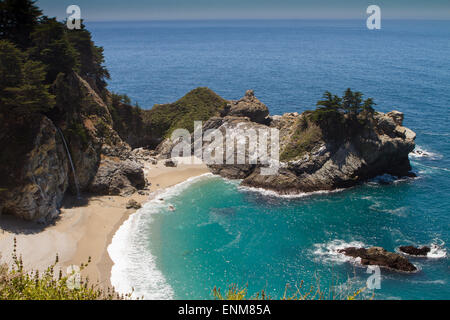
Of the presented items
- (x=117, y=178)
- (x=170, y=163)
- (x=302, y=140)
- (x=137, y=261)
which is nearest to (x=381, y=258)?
(x=302, y=140)

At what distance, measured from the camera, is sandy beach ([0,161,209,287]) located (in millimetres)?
39188

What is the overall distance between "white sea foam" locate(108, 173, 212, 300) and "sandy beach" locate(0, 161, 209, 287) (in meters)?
0.92

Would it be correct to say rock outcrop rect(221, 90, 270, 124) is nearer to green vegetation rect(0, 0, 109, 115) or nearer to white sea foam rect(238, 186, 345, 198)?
white sea foam rect(238, 186, 345, 198)

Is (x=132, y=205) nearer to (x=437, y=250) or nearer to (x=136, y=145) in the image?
(x=136, y=145)

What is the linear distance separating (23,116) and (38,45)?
1305cm

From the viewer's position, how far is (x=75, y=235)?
4456 centimetres

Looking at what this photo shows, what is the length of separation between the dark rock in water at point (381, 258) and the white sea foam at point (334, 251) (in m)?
0.78

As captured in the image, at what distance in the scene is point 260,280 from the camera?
1548 inches

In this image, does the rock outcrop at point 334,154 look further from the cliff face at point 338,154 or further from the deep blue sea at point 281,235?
the deep blue sea at point 281,235

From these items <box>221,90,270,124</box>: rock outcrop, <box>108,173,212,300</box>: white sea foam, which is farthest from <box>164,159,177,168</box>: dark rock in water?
<box>221,90,270,124</box>: rock outcrop

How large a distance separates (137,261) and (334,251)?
23813mm
